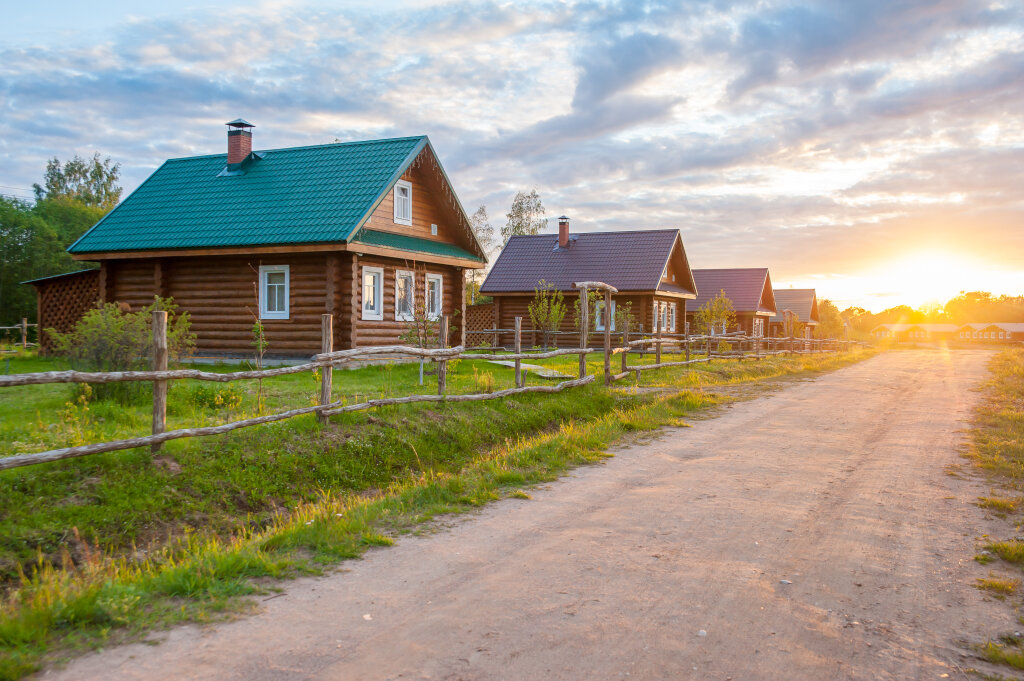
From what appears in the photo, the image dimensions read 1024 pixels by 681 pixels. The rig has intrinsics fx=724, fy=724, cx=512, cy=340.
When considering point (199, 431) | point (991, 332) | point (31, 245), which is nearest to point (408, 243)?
point (199, 431)

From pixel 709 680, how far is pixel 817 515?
347 centimetres

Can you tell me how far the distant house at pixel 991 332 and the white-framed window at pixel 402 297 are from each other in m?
125

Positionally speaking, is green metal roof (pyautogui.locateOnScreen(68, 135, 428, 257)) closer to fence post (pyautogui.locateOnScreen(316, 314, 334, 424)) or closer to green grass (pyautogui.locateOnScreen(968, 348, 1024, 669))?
fence post (pyautogui.locateOnScreen(316, 314, 334, 424))

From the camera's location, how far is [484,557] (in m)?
5.33

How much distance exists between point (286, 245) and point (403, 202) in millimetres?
4388

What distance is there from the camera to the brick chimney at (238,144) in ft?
74.5

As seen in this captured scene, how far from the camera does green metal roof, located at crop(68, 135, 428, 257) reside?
18.9 metres

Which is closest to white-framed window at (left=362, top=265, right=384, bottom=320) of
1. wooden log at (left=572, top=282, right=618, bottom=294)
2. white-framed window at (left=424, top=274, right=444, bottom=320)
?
white-framed window at (left=424, top=274, right=444, bottom=320)

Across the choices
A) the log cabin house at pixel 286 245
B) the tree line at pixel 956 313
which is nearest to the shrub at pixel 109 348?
the log cabin house at pixel 286 245

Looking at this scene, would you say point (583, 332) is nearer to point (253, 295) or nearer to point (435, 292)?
point (435, 292)

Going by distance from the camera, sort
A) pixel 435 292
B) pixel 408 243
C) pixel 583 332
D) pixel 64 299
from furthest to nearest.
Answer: pixel 435 292 < pixel 64 299 < pixel 408 243 < pixel 583 332

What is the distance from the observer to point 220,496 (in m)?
7.74

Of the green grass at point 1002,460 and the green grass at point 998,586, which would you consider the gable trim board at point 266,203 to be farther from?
the green grass at point 998,586

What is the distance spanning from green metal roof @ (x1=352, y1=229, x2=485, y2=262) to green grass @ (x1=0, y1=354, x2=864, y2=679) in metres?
6.83
